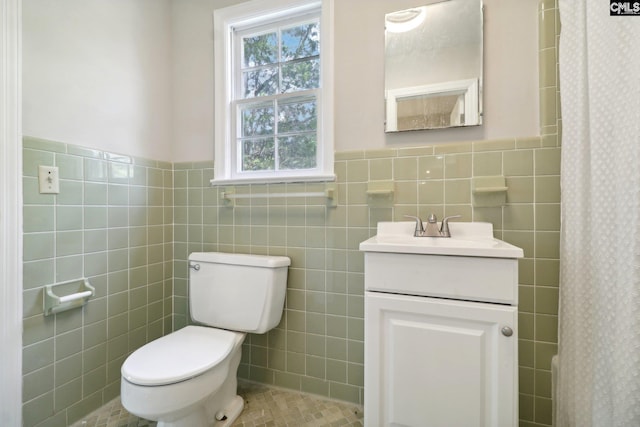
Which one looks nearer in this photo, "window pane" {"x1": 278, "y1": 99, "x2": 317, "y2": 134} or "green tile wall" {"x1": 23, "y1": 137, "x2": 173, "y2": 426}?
"green tile wall" {"x1": 23, "y1": 137, "x2": 173, "y2": 426}

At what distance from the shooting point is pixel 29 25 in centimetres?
114

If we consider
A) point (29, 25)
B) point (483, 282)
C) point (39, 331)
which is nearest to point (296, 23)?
point (29, 25)

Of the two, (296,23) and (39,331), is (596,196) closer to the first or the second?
(296,23)

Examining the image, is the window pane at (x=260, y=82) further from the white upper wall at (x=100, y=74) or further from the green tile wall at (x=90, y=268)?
the green tile wall at (x=90, y=268)

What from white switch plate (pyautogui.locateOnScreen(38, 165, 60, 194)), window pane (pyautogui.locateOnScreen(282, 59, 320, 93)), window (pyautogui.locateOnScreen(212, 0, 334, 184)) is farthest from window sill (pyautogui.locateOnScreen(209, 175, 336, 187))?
white switch plate (pyautogui.locateOnScreen(38, 165, 60, 194))

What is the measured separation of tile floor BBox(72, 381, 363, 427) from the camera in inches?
52.2

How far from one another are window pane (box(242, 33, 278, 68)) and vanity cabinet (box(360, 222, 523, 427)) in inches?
53.5

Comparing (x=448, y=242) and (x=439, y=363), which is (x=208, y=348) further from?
(x=448, y=242)

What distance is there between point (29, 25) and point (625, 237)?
2.16 m

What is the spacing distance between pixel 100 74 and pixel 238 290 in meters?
1.26

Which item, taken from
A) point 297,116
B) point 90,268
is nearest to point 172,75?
point 297,116

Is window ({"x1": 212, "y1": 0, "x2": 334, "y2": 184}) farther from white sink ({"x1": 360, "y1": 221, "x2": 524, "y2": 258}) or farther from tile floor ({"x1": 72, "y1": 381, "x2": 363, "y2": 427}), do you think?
tile floor ({"x1": 72, "y1": 381, "x2": 363, "y2": 427})

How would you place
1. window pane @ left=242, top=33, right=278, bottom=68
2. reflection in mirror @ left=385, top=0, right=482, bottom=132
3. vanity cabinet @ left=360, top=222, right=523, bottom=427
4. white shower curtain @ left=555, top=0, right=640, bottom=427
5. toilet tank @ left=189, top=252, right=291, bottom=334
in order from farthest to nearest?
window pane @ left=242, top=33, right=278, bottom=68
toilet tank @ left=189, top=252, right=291, bottom=334
reflection in mirror @ left=385, top=0, right=482, bottom=132
vanity cabinet @ left=360, top=222, right=523, bottom=427
white shower curtain @ left=555, top=0, right=640, bottom=427

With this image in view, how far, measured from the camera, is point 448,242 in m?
1.10
